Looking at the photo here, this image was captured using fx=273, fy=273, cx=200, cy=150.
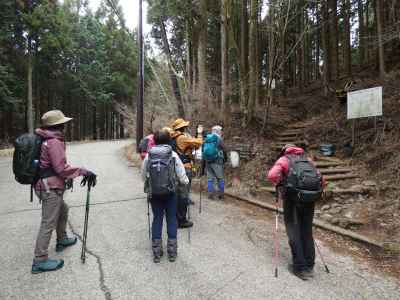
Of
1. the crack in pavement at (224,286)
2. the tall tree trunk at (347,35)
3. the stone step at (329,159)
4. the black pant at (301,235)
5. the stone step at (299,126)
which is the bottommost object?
the crack in pavement at (224,286)

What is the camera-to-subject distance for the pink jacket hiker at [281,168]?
3508 millimetres

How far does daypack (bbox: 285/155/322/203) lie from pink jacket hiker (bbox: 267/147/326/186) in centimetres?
8

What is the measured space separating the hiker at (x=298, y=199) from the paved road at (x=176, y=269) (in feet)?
0.89

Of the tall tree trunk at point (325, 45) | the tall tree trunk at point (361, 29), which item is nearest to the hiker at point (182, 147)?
the tall tree trunk at point (325, 45)

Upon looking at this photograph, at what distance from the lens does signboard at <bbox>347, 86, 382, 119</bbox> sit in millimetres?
7609

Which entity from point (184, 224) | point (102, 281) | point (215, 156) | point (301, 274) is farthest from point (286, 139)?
point (102, 281)

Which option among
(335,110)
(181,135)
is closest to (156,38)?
(335,110)

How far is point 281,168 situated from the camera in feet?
11.7

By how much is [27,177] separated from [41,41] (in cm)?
2307

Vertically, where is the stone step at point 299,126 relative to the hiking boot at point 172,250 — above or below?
above

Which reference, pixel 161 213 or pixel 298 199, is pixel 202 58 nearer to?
pixel 161 213

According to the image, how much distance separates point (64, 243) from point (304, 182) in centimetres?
357

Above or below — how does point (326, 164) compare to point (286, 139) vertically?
below

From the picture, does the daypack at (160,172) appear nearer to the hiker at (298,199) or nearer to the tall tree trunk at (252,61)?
the hiker at (298,199)
